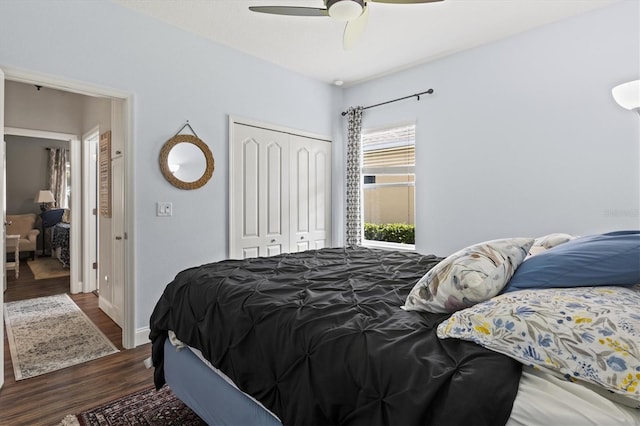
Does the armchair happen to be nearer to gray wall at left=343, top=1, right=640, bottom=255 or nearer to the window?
the window

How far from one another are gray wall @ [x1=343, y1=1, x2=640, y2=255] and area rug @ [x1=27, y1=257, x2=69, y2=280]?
5592 millimetres

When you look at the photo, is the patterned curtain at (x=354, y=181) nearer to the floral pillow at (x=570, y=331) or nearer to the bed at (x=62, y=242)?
the floral pillow at (x=570, y=331)

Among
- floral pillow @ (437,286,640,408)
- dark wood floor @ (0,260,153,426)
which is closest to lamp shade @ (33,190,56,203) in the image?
dark wood floor @ (0,260,153,426)

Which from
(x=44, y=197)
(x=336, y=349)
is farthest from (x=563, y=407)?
(x=44, y=197)

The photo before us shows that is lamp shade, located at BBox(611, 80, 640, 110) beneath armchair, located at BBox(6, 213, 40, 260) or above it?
above

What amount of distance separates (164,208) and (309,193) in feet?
6.07

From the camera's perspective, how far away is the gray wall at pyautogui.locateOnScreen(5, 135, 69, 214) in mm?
7277

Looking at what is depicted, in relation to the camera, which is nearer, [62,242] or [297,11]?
[297,11]

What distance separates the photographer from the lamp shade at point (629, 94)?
85.4 inches

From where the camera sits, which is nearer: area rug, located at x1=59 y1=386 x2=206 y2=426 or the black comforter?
the black comforter

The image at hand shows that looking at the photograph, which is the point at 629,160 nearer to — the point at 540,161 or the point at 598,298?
the point at 540,161

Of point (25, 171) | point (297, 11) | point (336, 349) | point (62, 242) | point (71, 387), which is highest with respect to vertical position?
point (297, 11)

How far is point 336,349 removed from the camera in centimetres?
104

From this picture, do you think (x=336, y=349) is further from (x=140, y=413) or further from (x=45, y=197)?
(x=45, y=197)
